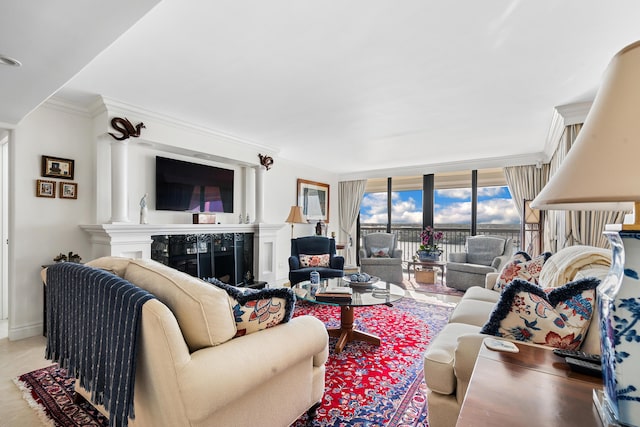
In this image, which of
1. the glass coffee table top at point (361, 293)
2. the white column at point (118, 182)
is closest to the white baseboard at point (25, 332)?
the white column at point (118, 182)

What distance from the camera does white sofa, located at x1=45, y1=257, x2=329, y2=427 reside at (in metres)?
1.07

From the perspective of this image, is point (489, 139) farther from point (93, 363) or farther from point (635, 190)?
point (93, 363)

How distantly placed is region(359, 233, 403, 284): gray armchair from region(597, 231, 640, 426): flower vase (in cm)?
480

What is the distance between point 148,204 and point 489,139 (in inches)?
183

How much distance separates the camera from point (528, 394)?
2.66 ft

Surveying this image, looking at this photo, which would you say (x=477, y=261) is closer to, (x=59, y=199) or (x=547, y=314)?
(x=547, y=314)

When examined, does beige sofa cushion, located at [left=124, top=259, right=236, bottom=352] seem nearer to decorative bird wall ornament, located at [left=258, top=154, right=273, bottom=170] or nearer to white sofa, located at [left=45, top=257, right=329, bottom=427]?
white sofa, located at [left=45, top=257, right=329, bottom=427]

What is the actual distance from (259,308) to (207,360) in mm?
350

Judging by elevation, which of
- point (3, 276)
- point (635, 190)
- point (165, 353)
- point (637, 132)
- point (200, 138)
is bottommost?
point (3, 276)

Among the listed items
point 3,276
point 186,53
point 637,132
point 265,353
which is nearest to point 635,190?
point 637,132

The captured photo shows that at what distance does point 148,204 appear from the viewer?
3.71m

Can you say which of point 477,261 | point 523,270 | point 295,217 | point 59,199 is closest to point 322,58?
point 523,270

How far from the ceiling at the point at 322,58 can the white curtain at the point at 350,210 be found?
3.46 m

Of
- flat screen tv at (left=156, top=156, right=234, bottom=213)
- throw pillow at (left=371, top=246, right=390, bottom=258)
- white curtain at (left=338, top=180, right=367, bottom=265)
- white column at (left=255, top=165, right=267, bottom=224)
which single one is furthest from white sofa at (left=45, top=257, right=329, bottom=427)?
white curtain at (left=338, top=180, right=367, bottom=265)
